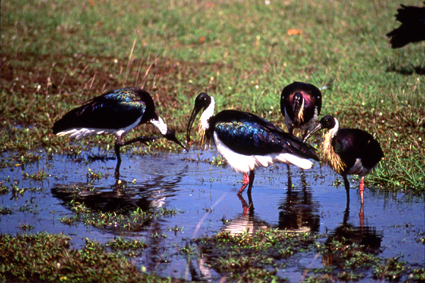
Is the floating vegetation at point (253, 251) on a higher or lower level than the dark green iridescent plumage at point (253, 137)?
lower

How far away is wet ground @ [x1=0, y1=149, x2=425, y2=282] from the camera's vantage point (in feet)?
15.6

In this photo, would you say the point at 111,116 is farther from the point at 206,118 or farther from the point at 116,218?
the point at 116,218

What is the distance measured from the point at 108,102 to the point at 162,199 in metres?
2.25

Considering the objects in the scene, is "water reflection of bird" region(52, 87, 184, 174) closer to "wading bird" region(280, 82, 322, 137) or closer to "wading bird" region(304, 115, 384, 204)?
"wading bird" region(280, 82, 322, 137)

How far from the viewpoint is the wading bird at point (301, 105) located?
312 inches

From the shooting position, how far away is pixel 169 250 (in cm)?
467

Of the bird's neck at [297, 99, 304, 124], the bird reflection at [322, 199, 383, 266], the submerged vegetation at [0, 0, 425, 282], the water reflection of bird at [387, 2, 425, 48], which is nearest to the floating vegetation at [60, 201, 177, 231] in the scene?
the submerged vegetation at [0, 0, 425, 282]

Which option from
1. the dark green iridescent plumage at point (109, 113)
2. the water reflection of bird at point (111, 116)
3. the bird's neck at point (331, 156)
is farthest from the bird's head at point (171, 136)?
the bird's neck at point (331, 156)

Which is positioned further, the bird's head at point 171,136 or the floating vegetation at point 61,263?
the bird's head at point 171,136

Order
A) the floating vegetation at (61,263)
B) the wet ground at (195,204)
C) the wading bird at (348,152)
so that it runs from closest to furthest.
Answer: the floating vegetation at (61,263)
the wet ground at (195,204)
the wading bird at (348,152)

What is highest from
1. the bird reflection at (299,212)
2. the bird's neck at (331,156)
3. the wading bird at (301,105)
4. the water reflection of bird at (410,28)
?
the water reflection of bird at (410,28)

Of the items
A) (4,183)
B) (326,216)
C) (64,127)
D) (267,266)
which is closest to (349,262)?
(267,266)

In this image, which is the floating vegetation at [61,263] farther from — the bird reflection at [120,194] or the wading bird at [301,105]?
the wading bird at [301,105]

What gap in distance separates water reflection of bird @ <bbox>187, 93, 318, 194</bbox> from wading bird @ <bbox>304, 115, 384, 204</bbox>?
229 millimetres
